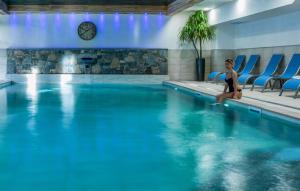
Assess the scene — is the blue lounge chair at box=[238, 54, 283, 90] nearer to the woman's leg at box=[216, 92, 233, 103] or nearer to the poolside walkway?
the woman's leg at box=[216, 92, 233, 103]

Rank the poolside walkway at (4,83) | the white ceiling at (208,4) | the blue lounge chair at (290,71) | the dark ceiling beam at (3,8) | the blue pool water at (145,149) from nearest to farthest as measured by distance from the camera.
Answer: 1. the blue pool water at (145,149)
2. the blue lounge chair at (290,71)
3. the white ceiling at (208,4)
4. the poolside walkway at (4,83)
5. the dark ceiling beam at (3,8)

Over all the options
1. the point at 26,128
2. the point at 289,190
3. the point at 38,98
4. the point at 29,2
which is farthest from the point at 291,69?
the point at 29,2

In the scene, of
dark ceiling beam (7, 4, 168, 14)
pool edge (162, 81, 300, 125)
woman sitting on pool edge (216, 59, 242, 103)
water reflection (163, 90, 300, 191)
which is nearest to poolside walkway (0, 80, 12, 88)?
dark ceiling beam (7, 4, 168, 14)

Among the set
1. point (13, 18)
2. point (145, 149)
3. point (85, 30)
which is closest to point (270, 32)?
point (85, 30)

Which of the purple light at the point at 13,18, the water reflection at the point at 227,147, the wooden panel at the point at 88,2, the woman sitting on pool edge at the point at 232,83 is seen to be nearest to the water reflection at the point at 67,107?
the water reflection at the point at 227,147

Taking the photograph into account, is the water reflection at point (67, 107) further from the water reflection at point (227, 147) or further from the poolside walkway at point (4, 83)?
the poolside walkway at point (4, 83)

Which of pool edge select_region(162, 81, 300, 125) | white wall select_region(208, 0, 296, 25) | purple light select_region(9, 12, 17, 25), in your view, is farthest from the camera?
purple light select_region(9, 12, 17, 25)

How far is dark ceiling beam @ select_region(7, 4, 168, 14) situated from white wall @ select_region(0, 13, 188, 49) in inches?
15.3

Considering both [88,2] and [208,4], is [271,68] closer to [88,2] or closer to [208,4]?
[208,4]

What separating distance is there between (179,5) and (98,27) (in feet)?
12.9

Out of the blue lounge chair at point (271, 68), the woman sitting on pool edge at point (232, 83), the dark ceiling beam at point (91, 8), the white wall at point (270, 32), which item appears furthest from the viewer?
the dark ceiling beam at point (91, 8)

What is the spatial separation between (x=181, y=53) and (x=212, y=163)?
45.2 feet

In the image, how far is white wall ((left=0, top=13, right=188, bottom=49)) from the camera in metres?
18.1

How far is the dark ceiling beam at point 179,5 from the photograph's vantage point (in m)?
14.3
